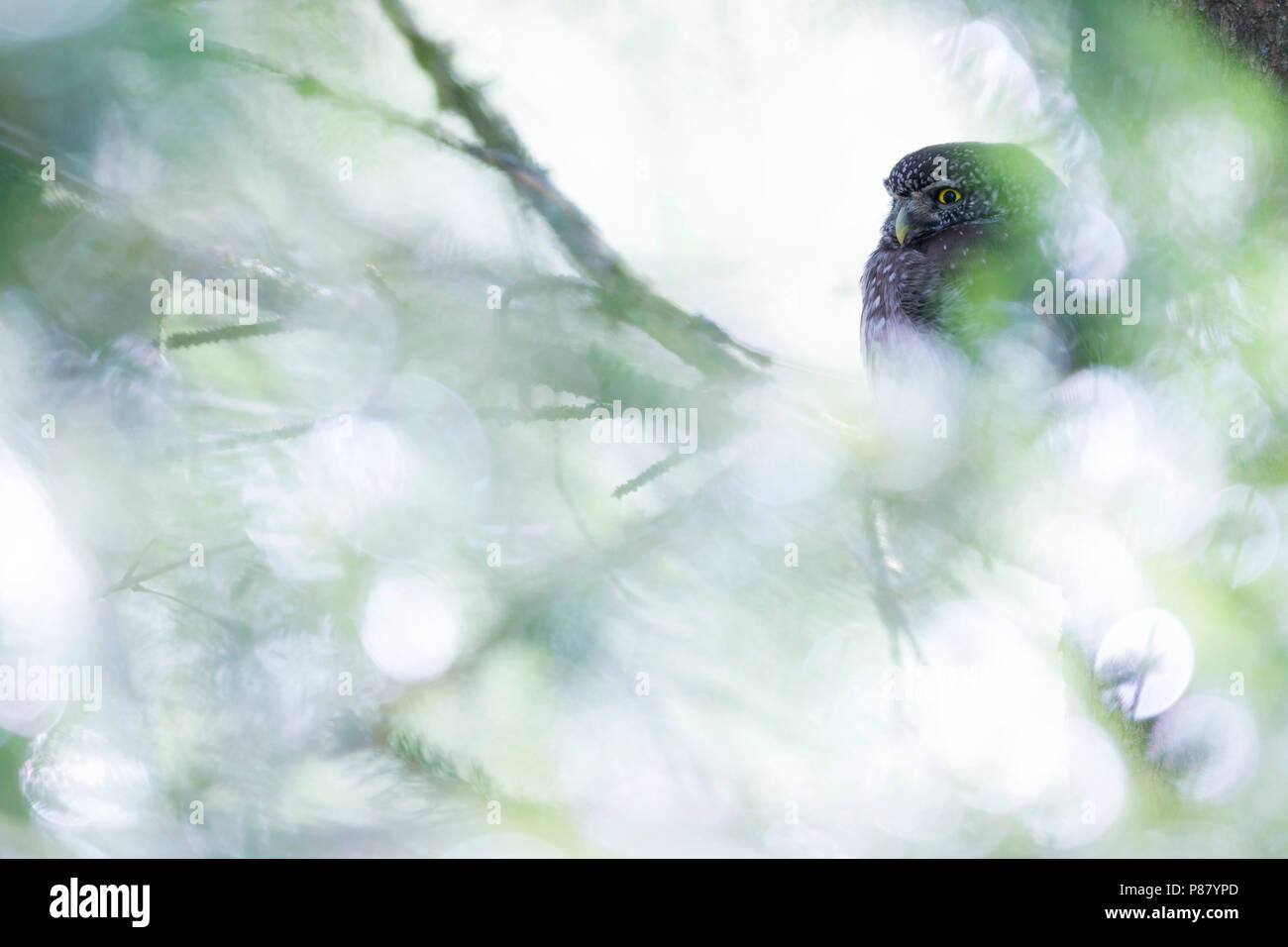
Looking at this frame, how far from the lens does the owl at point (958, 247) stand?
70 centimetres

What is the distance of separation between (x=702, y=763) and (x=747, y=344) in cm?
37

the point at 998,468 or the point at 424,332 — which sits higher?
the point at 424,332

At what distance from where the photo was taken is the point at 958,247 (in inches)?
30.0

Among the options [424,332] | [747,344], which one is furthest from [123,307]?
[747,344]

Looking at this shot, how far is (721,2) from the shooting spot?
2.37 ft

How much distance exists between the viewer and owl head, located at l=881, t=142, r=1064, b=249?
27.3 inches

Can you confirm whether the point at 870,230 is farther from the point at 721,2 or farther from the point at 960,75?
the point at 721,2

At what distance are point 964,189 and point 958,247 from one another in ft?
0.18

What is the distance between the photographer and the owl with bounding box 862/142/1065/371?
70 centimetres

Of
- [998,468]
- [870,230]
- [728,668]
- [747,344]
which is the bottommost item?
[728,668]

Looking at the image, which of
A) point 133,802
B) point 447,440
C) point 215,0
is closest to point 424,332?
point 447,440

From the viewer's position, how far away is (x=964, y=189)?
733 millimetres

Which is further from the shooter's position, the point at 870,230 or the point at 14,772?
the point at 870,230

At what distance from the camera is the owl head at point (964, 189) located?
69 cm
